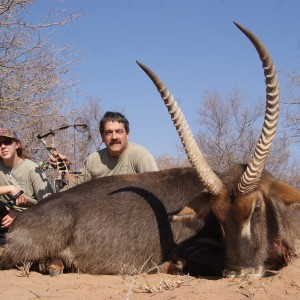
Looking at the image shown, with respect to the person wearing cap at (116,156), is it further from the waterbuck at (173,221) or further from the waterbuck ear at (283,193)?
the waterbuck ear at (283,193)

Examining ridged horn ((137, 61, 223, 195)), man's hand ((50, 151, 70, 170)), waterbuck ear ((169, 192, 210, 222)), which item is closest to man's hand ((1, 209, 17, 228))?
man's hand ((50, 151, 70, 170))

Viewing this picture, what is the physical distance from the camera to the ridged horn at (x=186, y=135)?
4.44m

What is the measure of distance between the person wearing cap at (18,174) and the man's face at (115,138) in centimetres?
109

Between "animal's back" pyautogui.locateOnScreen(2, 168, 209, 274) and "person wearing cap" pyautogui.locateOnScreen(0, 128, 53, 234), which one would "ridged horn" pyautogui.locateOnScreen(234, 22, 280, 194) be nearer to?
"animal's back" pyautogui.locateOnScreen(2, 168, 209, 274)

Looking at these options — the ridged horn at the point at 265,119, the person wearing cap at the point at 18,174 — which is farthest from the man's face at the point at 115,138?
the ridged horn at the point at 265,119

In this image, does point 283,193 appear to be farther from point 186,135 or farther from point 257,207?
point 186,135

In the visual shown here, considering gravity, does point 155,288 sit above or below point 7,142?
below

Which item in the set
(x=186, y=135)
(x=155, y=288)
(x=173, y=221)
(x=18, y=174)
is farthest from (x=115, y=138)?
(x=155, y=288)

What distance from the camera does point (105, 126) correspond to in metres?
7.32

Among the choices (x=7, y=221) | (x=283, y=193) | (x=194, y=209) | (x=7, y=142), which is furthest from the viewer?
(x=7, y=142)

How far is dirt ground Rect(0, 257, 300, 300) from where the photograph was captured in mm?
3566

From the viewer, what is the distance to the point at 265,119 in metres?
4.37

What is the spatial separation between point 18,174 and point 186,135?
347 cm

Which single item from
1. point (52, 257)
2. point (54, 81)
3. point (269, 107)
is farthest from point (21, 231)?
point (54, 81)
